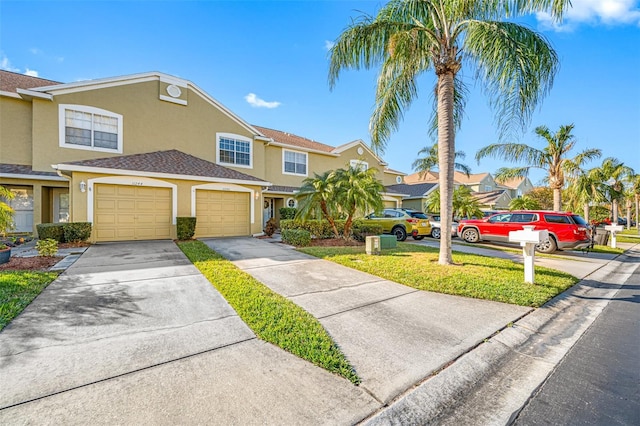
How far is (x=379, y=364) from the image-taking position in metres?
3.02

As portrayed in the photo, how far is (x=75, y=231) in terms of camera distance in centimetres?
1014

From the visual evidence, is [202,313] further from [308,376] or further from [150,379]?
[308,376]

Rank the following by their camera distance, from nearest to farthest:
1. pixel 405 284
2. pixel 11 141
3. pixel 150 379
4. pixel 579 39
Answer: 1. pixel 150 379
2. pixel 405 284
3. pixel 579 39
4. pixel 11 141

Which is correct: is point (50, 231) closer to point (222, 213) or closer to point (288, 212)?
point (222, 213)

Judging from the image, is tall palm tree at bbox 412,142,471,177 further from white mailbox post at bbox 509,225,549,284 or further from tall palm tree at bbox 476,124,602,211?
white mailbox post at bbox 509,225,549,284

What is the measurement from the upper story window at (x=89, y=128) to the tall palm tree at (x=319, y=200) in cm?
947

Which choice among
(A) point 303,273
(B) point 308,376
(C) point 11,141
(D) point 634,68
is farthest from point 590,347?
(C) point 11,141

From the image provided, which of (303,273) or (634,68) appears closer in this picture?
(303,273)

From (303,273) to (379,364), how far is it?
13.1 feet

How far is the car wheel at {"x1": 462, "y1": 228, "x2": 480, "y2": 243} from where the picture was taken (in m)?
13.9

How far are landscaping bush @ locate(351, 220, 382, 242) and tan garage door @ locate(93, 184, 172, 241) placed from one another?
876 centimetres

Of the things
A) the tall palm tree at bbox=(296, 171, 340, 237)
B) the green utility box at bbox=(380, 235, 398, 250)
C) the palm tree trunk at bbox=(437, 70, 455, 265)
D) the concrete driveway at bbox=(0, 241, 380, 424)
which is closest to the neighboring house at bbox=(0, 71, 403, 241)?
the tall palm tree at bbox=(296, 171, 340, 237)

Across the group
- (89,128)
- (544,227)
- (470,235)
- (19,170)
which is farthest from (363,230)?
(19,170)

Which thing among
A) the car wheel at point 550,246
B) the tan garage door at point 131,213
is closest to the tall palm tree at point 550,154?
the car wheel at point 550,246
